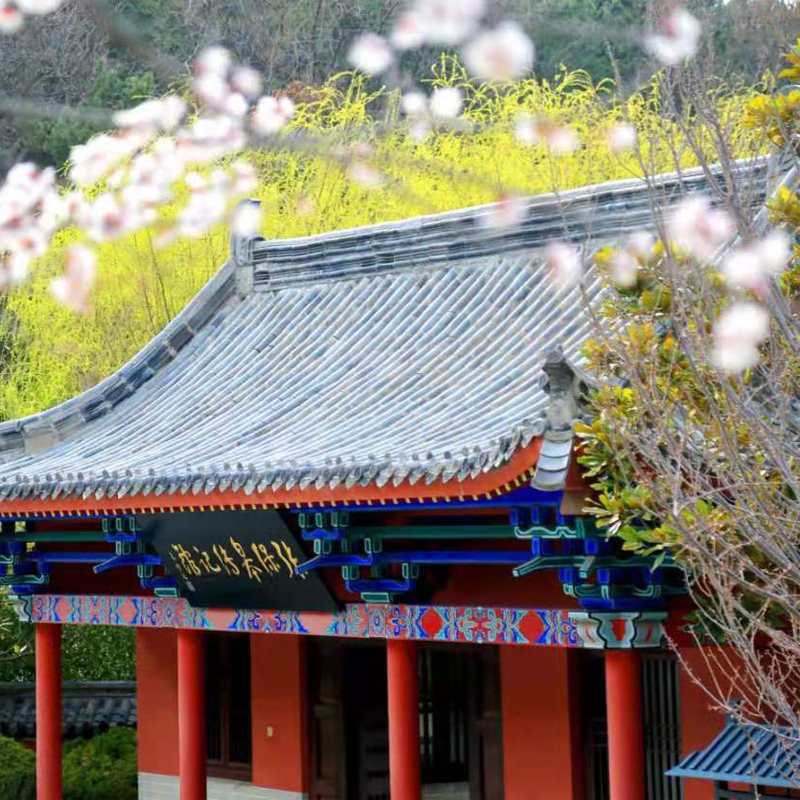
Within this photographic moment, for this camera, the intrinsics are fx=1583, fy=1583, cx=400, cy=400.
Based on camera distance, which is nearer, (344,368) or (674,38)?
(674,38)

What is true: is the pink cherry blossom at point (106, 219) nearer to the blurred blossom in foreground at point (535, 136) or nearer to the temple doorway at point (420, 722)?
the blurred blossom in foreground at point (535, 136)

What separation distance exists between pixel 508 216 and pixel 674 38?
6962 mm

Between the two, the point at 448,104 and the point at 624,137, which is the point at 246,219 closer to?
the point at 624,137

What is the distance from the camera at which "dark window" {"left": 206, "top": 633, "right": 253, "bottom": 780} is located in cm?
1345

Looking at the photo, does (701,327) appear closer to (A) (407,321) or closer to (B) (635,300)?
(B) (635,300)

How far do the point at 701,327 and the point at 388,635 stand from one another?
5.16 meters

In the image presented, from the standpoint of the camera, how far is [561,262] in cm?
1152

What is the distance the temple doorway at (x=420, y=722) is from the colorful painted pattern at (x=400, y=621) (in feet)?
4.81

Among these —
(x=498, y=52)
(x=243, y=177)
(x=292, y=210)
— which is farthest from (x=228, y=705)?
(x=498, y=52)

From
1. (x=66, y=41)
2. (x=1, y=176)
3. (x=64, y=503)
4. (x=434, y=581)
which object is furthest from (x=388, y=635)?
(x=1, y=176)

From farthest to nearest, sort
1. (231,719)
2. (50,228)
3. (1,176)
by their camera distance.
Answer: (1,176) < (50,228) < (231,719)

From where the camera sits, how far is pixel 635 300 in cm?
712

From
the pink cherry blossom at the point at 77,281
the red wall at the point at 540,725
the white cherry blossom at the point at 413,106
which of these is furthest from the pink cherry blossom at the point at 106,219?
the red wall at the point at 540,725

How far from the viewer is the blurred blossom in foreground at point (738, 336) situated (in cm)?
559
